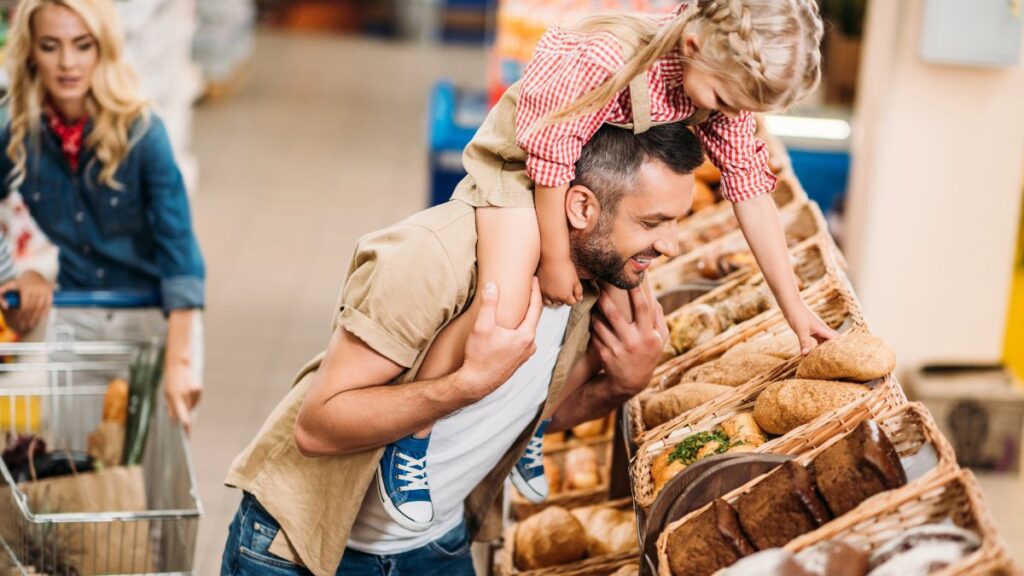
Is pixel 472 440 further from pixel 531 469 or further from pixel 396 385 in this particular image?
pixel 531 469

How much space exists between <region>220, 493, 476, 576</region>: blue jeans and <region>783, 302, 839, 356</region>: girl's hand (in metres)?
0.73

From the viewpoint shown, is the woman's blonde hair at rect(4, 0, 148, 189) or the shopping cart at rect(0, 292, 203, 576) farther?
Answer: the woman's blonde hair at rect(4, 0, 148, 189)

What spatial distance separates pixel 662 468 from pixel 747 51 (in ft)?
2.36

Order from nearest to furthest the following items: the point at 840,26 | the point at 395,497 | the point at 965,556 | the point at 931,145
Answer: the point at 965,556
the point at 395,497
the point at 931,145
the point at 840,26

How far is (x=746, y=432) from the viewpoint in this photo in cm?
211

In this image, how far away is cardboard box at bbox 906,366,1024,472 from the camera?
4.88m

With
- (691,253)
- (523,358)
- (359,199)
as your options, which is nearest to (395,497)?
(523,358)

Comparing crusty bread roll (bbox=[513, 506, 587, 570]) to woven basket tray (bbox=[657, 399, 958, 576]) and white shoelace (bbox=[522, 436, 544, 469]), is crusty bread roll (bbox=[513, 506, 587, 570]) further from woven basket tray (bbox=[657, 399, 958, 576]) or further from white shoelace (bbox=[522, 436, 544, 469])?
woven basket tray (bbox=[657, 399, 958, 576])

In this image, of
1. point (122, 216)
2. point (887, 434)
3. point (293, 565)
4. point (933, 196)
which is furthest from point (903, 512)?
point (933, 196)

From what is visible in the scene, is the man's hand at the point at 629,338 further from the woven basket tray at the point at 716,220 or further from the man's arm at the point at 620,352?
the woven basket tray at the point at 716,220

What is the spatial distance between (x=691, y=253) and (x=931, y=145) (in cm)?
222

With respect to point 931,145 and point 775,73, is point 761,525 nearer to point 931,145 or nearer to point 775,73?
point 775,73

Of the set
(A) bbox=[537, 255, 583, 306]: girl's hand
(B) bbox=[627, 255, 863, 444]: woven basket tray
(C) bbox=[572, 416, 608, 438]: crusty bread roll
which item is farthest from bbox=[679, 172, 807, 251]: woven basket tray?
(A) bbox=[537, 255, 583, 306]: girl's hand

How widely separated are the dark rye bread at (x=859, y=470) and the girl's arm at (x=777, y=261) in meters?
0.46
